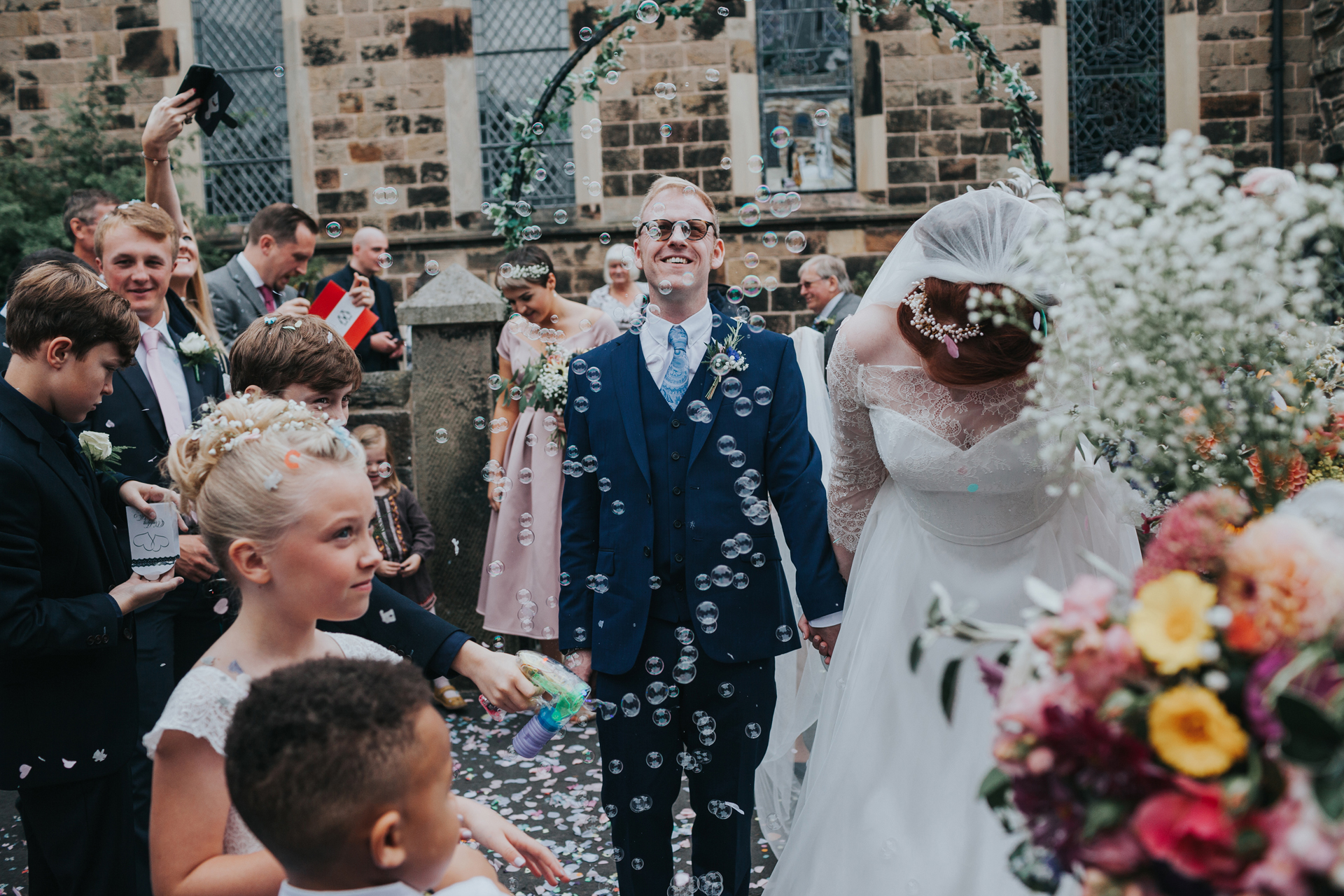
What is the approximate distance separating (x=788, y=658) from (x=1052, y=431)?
272 cm

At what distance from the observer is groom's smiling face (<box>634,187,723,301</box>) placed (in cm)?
299

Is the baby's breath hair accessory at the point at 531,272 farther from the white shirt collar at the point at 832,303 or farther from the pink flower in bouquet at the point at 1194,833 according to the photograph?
the pink flower in bouquet at the point at 1194,833

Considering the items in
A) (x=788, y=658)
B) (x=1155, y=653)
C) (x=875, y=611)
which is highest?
(x=1155, y=653)

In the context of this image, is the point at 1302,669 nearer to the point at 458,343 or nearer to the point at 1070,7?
the point at 458,343

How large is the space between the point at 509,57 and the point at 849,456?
1013 cm

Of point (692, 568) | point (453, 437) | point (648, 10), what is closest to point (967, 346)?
point (692, 568)

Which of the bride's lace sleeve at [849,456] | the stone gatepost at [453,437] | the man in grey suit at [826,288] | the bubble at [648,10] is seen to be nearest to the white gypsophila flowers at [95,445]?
the bride's lace sleeve at [849,456]

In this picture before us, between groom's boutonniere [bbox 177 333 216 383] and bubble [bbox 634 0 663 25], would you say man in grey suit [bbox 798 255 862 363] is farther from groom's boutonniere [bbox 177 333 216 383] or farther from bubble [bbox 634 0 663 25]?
groom's boutonniere [bbox 177 333 216 383]

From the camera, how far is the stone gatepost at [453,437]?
6152 mm

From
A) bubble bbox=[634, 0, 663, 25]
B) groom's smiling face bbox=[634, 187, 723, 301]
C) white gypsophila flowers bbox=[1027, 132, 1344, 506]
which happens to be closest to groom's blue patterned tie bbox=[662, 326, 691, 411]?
groom's smiling face bbox=[634, 187, 723, 301]

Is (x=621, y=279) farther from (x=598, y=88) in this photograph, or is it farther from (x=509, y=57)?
(x=509, y=57)

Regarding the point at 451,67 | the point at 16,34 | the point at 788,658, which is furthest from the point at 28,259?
the point at 16,34

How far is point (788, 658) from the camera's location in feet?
13.5

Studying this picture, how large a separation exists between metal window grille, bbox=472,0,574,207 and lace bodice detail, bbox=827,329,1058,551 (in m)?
9.63
